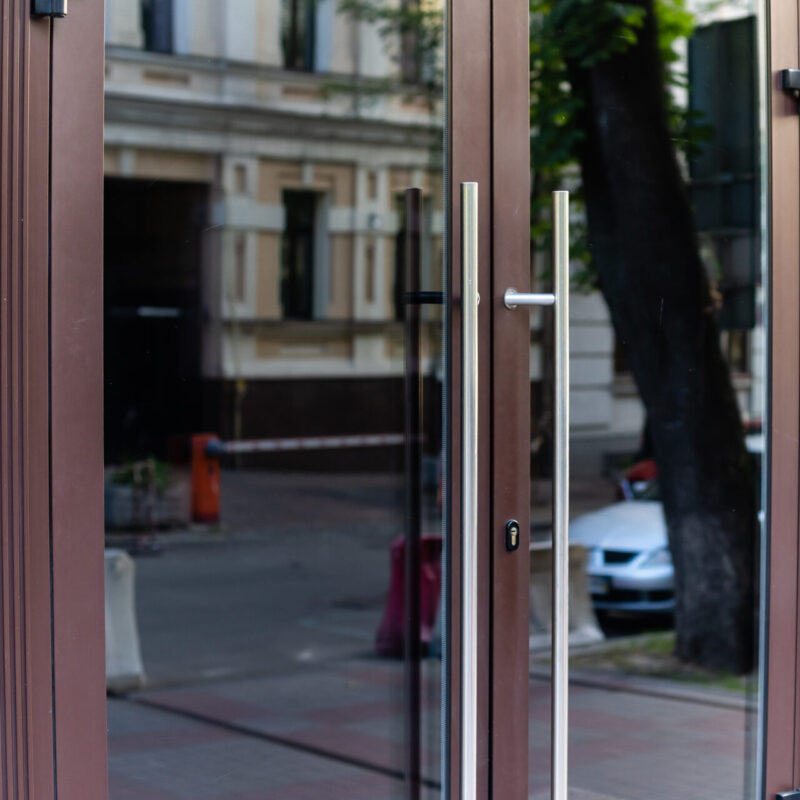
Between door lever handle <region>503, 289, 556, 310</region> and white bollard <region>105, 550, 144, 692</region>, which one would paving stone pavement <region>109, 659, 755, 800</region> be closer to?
white bollard <region>105, 550, 144, 692</region>

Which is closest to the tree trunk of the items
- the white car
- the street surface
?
the street surface

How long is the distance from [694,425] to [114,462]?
6.60m

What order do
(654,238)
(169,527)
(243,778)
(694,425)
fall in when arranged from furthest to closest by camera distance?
1. (169,527)
2. (694,425)
3. (654,238)
4. (243,778)

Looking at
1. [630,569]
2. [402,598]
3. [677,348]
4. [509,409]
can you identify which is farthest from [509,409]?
[630,569]

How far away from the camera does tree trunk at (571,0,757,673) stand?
16.6ft

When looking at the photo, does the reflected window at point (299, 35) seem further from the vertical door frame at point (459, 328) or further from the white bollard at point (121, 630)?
the vertical door frame at point (459, 328)

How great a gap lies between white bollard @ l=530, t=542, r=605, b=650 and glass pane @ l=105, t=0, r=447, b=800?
601 millimetres

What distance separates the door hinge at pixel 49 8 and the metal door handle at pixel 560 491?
837mm

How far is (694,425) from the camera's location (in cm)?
548

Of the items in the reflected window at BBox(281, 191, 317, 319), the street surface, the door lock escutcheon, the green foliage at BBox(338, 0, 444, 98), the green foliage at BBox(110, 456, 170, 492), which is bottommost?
the street surface

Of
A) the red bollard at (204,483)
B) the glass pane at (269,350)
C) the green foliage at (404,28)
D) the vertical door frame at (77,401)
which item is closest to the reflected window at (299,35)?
the glass pane at (269,350)

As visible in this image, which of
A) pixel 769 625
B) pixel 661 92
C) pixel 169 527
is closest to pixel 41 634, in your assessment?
Result: pixel 769 625

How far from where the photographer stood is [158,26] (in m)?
10.5

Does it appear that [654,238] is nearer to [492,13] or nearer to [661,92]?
[661,92]
